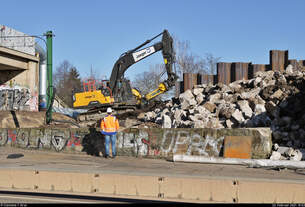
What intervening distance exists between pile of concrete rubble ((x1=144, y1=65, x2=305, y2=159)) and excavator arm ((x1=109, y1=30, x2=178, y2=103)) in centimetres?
373

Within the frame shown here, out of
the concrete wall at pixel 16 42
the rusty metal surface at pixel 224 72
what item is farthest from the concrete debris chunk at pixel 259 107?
the concrete wall at pixel 16 42

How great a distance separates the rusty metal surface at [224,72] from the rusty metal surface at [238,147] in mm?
9497

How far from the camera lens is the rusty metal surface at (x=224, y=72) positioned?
20.9 meters

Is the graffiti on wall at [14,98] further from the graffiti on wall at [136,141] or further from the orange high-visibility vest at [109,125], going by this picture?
the orange high-visibility vest at [109,125]

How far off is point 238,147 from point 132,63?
1345cm

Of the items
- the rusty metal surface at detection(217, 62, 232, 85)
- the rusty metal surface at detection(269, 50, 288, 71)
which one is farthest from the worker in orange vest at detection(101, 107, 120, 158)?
Result: the rusty metal surface at detection(269, 50, 288, 71)

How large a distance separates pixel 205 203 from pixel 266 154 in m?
5.55

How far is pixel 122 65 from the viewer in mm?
23812

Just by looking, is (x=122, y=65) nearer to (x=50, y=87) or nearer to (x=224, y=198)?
(x=50, y=87)

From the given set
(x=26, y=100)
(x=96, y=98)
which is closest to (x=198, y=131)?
(x=96, y=98)

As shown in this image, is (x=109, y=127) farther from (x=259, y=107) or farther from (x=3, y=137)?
(x=259, y=107)

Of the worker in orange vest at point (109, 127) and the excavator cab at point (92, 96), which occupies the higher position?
the excavator cab at point (92, 96)

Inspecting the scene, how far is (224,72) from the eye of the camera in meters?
21.0

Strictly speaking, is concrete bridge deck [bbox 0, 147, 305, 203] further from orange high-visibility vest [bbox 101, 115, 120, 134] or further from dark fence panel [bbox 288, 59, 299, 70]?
dark fence panel [bbox 288, 59, 299, 70]
